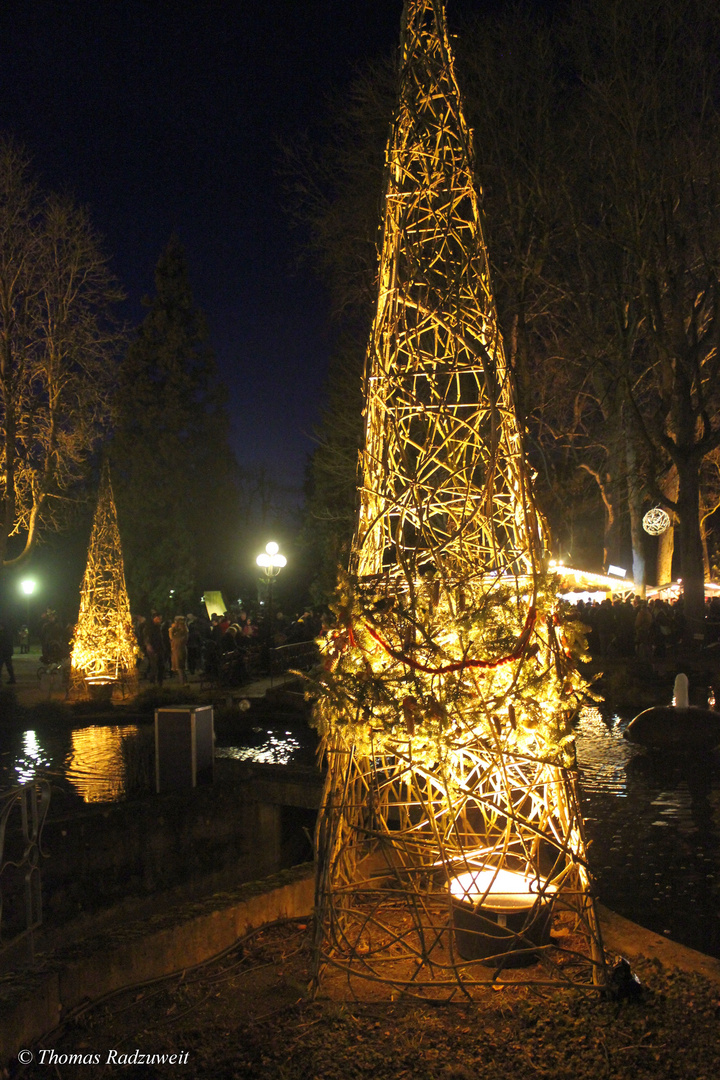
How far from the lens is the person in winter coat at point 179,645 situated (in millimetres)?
20938

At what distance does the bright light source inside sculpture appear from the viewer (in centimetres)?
453

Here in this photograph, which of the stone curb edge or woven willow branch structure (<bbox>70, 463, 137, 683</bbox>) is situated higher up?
woven willow branch structure (<bbox>70, 463, 137, 683</bbox>)

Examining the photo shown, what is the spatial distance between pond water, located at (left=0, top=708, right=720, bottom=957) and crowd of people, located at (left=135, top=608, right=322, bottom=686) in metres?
3.76

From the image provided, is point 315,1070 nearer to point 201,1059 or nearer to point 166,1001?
point 201,1059

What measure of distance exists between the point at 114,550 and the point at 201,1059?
16.5 m

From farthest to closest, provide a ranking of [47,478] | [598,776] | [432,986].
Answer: [47,478] → [598,776] → [432,986]

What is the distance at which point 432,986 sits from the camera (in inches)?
175

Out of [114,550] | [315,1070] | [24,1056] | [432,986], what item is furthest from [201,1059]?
[114,550]

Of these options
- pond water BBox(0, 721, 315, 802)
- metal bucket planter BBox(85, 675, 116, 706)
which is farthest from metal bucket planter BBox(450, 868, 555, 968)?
metal bucket planter BBox(85, 675, 116, 706)

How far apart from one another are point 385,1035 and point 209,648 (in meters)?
17.3

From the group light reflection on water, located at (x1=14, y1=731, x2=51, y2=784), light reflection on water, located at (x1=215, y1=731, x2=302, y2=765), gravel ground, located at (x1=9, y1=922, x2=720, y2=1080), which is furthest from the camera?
light reflection on water, located at (x1=215, y1=731, x2=302, y2=765)

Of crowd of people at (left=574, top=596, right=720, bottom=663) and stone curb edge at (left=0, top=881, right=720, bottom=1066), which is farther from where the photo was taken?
crowd of people at (left=574, top=596, right=720, bottom=663)

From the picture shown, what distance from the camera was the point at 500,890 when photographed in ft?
16.2

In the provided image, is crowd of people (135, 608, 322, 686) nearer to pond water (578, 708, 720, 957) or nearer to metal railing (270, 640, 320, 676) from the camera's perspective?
metal railing (270, 640, 320, 676)
